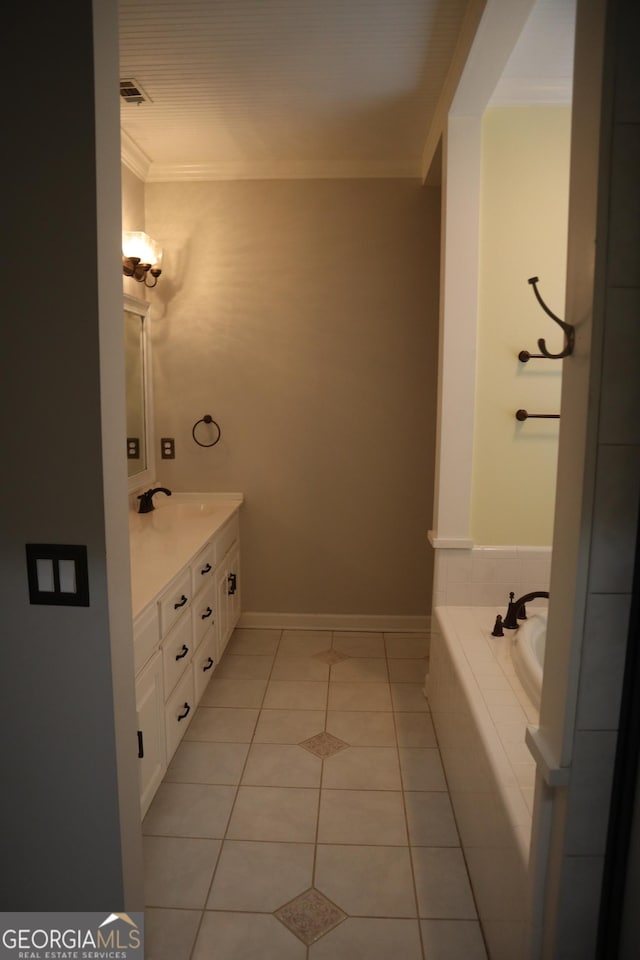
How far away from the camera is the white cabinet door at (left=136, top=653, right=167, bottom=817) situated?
6.40 feet

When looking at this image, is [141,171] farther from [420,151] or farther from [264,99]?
[420,151]

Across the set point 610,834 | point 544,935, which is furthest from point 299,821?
point 610,834

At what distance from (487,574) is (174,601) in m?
1.40

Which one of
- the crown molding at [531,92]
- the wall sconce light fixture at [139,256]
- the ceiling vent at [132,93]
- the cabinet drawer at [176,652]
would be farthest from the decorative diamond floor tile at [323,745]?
the ceiling vent at [132,93]

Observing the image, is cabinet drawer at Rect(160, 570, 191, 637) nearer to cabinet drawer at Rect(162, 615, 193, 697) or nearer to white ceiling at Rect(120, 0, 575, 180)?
cabinet drawer at Rect(162, 615, 193, 697)

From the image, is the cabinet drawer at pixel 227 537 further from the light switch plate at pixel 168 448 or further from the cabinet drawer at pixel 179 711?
the cabinet drawer at pixel 179 711

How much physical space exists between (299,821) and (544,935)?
109 cm

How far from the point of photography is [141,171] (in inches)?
136

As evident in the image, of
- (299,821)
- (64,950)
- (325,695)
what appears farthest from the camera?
(325,695)

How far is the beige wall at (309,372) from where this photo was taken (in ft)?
11.6

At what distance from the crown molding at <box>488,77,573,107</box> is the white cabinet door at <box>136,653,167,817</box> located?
8.49ft

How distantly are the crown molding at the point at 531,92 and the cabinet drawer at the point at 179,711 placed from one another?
2.69m

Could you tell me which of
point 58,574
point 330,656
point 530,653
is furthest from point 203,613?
point 58,574

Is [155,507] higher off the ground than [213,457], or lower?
lower
